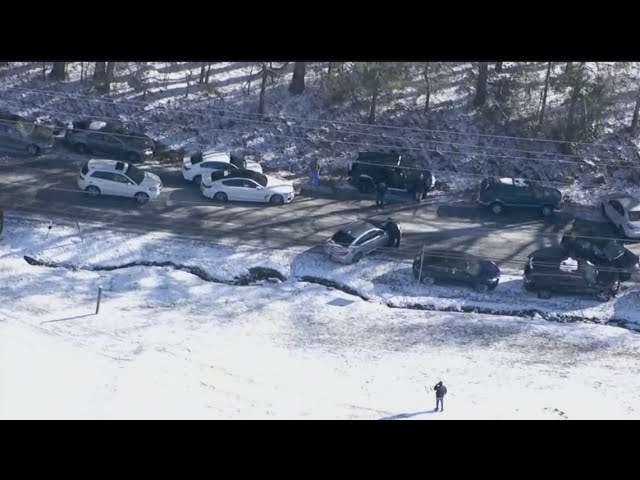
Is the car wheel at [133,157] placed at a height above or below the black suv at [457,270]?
above

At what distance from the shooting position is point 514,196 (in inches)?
973

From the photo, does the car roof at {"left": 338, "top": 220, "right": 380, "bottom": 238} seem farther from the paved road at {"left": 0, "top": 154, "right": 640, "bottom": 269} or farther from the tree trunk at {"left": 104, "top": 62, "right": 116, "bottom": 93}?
the tree trunk at {"left": 104, "top": 62, "right": 116, "bottom": 93}

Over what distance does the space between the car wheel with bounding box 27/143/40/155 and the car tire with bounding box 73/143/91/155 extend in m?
1.06

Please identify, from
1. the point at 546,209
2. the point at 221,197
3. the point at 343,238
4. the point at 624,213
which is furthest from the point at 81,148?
the point at 624,213

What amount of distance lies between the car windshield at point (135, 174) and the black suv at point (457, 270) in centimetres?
782

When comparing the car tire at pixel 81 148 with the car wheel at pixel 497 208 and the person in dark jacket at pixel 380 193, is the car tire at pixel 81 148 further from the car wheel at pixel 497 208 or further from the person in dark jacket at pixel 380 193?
the car wheel at pixel 497 208

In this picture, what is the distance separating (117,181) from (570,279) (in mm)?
12053

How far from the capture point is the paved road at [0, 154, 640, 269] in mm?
23312

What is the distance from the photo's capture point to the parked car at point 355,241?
72.8ft

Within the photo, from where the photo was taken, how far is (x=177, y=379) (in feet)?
57.4

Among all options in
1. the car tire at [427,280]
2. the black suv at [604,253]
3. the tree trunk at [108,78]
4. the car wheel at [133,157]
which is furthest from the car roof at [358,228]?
the tree trunk at [108,78]

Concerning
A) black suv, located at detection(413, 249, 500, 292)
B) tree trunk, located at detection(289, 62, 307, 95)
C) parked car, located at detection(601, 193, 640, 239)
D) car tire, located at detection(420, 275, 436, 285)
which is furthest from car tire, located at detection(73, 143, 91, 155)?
parked car, located at detection(601, 193, 640, 239)

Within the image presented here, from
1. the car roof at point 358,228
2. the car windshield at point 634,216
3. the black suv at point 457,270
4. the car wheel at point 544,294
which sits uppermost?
the car windshield at point 634,216

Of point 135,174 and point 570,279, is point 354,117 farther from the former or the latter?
point 570,279
